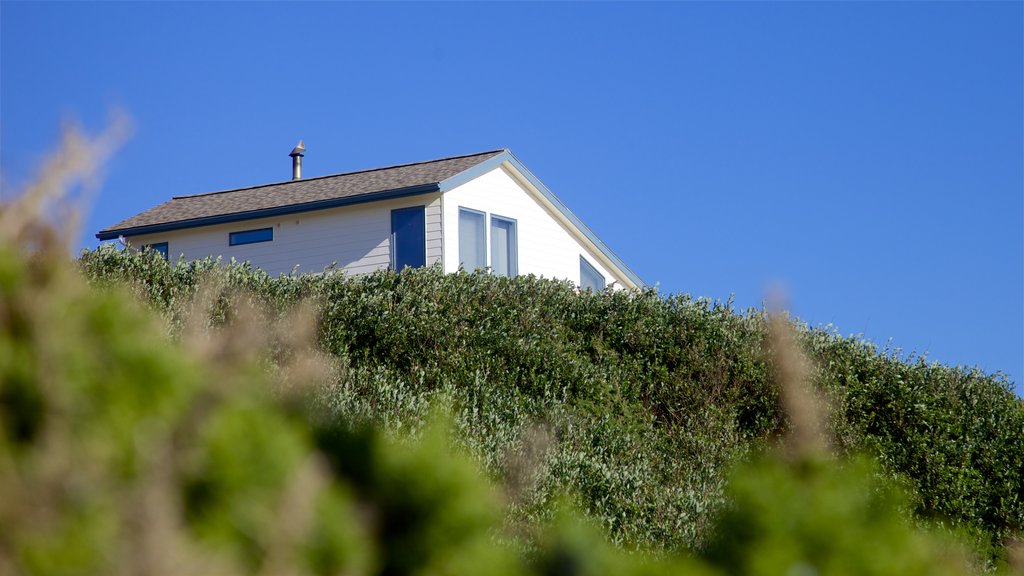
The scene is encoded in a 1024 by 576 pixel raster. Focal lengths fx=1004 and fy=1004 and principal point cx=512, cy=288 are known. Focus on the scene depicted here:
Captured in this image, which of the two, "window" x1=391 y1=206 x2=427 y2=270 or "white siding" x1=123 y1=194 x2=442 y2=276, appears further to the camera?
"white siding" x1=123 y1=194 x2=442 y2=276

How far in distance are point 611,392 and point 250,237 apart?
13.5 m

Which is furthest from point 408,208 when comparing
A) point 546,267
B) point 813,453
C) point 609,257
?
point 813,453

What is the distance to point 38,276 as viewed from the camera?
2373mm

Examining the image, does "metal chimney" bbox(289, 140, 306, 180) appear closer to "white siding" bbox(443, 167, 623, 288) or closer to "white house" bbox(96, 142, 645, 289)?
"white house" bbox(96, 142, 645, 289)

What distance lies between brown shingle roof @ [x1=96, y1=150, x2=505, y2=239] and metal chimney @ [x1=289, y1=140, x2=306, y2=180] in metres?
1.23

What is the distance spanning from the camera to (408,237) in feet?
66.8

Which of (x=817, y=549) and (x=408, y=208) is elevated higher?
(x=408, y=208)

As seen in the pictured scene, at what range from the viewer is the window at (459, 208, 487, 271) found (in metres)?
20.7

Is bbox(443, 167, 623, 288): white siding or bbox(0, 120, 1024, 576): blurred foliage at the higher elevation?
bbox(443, 167, 623, 288): white siding

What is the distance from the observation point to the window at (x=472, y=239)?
67.8 ft

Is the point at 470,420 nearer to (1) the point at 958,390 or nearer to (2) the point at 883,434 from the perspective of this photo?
(2) the point at 883,434

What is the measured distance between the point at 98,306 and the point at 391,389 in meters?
6.35

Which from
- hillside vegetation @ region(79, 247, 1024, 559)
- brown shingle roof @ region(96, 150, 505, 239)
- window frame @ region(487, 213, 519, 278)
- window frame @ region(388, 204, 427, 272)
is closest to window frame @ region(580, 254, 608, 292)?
window frame @ region(487, 213, 519, 278)

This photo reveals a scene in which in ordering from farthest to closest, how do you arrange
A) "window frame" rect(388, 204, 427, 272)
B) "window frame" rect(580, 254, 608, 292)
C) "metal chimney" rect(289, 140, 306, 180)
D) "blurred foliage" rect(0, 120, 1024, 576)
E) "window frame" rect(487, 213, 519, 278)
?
"metal chimney" rect(289, 140, 306, 180)
"window frame" rect(580, 254, 608, 292)
"window frame" rect(487, 213, 519, 278)
"window frame" rect(388, 204, 427, 272)
"blurred foliage" rect(0, 120, 1024, 576)
